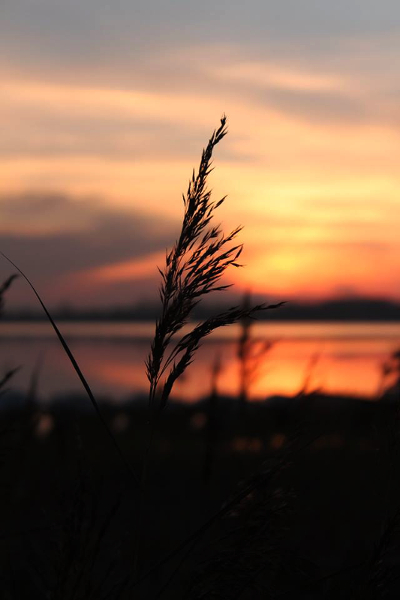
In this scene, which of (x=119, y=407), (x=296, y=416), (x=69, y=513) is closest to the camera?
(x=69, y=513)

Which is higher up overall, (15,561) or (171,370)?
(171,370)

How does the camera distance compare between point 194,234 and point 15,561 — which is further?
point 15,561

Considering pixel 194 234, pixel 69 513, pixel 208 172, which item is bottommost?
pixel 69 513

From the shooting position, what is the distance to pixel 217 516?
1.55 m

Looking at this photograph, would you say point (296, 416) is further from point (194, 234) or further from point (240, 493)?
point (194, 234)

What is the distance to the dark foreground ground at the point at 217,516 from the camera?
1.54 m

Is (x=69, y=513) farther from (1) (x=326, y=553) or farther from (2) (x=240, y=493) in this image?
(1) (x=326, y=553)

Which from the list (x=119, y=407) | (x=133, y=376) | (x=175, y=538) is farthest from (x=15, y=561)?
(x=133, y=376)

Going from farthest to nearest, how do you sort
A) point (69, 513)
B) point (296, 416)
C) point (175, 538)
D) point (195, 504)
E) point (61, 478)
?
1. point (195, 504)
2. point (175, 538)
3. point (296, 416)
4. point (61, 478)
5. point (69, 513)

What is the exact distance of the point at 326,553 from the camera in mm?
4906

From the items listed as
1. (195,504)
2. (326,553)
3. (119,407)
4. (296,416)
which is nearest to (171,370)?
(296,416)

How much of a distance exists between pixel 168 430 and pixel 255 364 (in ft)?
40.3

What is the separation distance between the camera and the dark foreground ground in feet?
5.05

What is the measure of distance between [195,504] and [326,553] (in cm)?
191
